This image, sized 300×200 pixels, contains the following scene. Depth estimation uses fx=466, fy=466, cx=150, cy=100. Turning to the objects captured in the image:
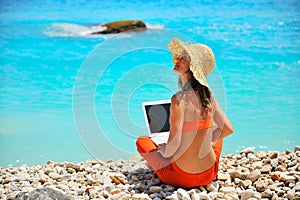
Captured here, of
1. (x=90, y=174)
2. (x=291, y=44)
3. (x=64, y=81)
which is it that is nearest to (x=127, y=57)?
(x=64, y=81)

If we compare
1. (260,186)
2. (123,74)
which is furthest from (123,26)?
(260,186)

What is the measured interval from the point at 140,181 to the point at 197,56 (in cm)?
108

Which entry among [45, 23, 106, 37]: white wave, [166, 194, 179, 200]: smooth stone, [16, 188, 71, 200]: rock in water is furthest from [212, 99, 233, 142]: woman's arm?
[45, 23, 106, 37]: white wave

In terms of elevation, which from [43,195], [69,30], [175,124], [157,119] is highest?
[69,30]

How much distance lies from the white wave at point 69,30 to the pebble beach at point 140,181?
8.11 meters

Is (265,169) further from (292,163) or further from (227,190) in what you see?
(227,190)

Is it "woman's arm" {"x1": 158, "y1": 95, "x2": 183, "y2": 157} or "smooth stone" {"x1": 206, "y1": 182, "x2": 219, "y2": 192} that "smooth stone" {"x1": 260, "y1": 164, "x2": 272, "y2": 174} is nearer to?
"smooth stone" {"x1": 206, "y1": 182, "x2": 219, "y2": 192}

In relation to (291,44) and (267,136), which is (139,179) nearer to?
(267,136)

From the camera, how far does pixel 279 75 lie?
7980 mm

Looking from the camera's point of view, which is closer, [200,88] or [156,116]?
[200,88]

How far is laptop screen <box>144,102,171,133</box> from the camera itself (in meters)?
3.74

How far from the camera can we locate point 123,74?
7980mm

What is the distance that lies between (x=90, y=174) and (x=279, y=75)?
5065 millimetres

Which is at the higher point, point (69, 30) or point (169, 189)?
point (69, 30)
